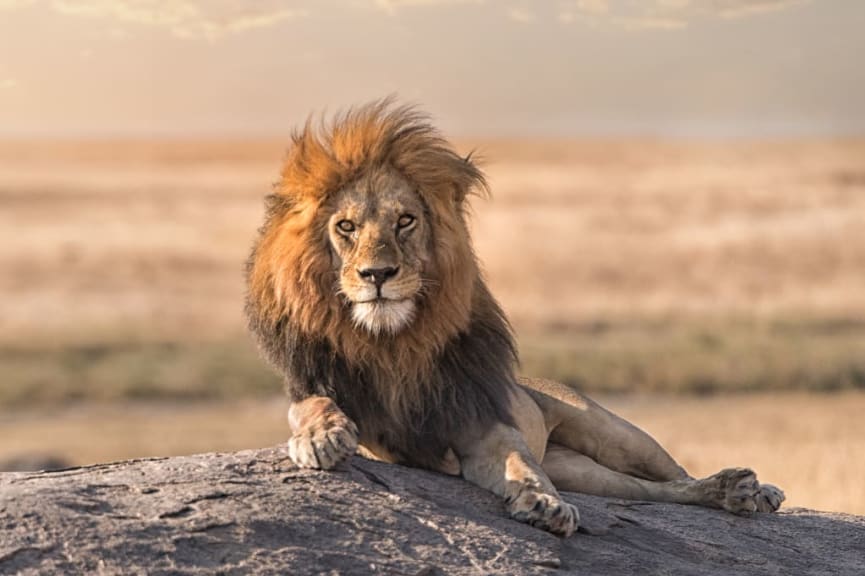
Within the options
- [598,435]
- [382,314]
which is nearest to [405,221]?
[382,314]

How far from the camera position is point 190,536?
4.82 m

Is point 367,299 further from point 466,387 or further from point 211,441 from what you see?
point 211,441

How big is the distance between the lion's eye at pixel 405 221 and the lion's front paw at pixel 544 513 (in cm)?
93

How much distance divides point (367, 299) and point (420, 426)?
56cm

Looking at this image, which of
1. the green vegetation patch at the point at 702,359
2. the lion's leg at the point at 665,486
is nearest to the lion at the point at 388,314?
the lion's leg at the point at 665,486

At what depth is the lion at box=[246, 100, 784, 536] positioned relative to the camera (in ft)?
17.4

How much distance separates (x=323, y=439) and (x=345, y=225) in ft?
2.20

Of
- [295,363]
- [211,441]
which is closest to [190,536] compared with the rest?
[295,363]

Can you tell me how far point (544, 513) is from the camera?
536 cm

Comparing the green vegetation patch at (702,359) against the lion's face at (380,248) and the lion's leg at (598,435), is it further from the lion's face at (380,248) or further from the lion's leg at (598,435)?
the lion's face at (380,248)

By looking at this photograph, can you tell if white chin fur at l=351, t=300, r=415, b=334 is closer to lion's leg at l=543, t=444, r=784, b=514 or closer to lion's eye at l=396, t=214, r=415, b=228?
lion's eye at l=396, t=214, r=415, b=228

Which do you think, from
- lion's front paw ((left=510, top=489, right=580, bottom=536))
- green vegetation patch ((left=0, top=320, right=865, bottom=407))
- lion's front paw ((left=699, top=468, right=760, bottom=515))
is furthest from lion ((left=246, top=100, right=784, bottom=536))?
green vegetation patch ((left=0, top=320, right=865, bottom=407))

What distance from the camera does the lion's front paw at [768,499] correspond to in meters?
6.23

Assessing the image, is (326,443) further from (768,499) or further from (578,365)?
(578,365)
